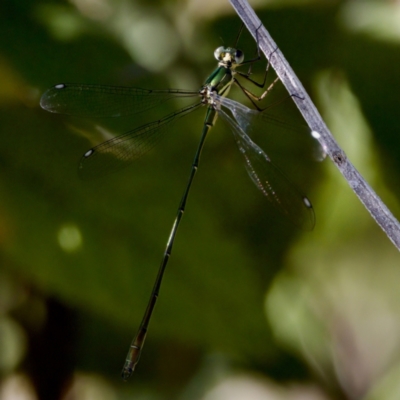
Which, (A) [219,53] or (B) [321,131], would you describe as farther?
(A) [219,53]

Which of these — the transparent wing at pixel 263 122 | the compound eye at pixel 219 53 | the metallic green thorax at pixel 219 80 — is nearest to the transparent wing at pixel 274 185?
the transparent wing at pixel 263 122

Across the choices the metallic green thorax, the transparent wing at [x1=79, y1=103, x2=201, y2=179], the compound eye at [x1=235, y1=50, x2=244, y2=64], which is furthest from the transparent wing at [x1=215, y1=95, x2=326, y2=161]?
the transparent wing at [x1=79, y1=103, x2=201, y2=179]

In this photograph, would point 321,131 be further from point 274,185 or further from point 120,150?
point 120,150

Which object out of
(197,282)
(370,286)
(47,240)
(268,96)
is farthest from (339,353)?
(47,240)

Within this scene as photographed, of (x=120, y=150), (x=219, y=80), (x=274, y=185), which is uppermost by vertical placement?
(x=219, y=80)

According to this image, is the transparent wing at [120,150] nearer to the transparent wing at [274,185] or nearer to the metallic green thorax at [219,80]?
the metallic green thorax at [219,80]

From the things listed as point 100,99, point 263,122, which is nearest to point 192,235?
point 263,122

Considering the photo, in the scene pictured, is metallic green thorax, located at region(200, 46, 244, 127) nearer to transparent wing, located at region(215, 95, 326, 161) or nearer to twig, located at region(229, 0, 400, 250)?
transparent wing, located at region(215, 95, 326, 161)
